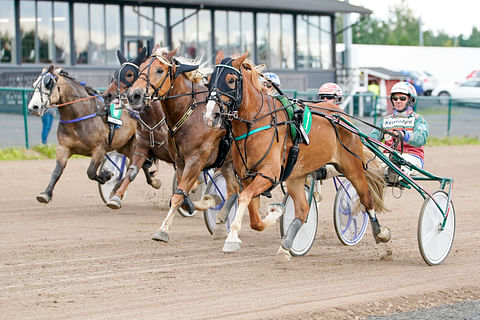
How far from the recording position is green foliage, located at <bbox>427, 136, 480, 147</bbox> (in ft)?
68.0

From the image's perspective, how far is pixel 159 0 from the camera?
26.9 meters

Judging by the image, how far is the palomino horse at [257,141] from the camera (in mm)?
6078

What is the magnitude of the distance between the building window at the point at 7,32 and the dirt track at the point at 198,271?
16053 millimetres

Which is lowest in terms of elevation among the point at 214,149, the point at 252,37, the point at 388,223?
the point at 388,223

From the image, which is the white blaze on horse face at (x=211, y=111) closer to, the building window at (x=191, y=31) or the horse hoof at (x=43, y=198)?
the horse hoof at (x=43, y=198)

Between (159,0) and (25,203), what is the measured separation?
17.3 m

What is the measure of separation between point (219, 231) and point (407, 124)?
2.05 m

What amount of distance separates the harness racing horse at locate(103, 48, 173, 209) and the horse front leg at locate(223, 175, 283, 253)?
2331 mm

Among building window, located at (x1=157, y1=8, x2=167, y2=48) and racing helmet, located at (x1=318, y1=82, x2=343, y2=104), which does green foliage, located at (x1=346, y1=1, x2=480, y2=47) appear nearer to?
building window, located at (x1=157, y1=8, x2=167, y2=48)

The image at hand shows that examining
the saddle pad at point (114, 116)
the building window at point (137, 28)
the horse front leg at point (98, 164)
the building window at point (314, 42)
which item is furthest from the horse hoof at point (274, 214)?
the building window at point (314, 42)

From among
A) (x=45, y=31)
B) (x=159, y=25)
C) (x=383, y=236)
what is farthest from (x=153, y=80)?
(x=159, y=25)

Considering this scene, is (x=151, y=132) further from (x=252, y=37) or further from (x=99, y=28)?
(x=252, y=37)

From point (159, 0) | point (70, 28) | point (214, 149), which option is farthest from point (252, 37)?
point (214, 149)

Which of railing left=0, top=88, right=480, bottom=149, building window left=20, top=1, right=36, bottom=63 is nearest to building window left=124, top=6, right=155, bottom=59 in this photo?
building window left=20, top=1, right=36, bottom=63
